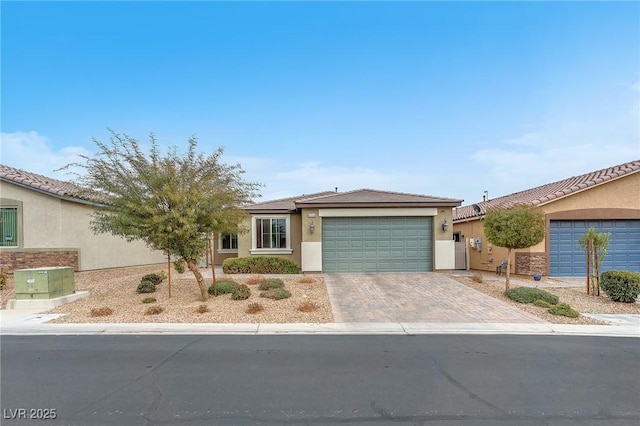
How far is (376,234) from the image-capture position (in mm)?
16469

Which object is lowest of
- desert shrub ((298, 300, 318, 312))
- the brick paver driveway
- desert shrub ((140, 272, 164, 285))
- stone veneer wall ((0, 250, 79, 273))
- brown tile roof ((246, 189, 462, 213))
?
the brick paver driveway

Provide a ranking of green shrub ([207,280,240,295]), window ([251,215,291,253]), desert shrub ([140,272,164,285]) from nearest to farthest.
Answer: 1. green shrub ([207,280,240,295])
2. desert shrub ([140,272,164,285])
3. window ([251,215,291,253])

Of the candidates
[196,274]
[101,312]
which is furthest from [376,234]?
[101,312]

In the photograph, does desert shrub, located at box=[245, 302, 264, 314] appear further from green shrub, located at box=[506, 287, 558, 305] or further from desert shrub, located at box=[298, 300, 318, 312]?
green shrub, located at box=[506, 287, 558, 305]

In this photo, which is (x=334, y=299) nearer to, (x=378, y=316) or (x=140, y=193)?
(x=378, y=316)

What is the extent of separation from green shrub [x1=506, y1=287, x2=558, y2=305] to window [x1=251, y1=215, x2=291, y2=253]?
1025 cm

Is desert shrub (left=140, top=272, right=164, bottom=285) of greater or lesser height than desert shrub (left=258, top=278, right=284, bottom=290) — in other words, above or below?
above

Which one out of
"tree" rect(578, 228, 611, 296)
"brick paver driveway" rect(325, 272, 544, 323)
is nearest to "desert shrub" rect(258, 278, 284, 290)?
"brick paver driveway" rect(325, 272, 544, 323)

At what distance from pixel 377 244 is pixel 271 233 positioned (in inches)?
214

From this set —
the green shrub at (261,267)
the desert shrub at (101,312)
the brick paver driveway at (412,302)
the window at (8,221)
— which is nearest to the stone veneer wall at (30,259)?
the window at (8,221)

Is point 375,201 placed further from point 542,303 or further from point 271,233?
point 542,303

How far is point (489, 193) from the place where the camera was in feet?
88.2

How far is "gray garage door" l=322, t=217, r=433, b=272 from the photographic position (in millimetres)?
16422
